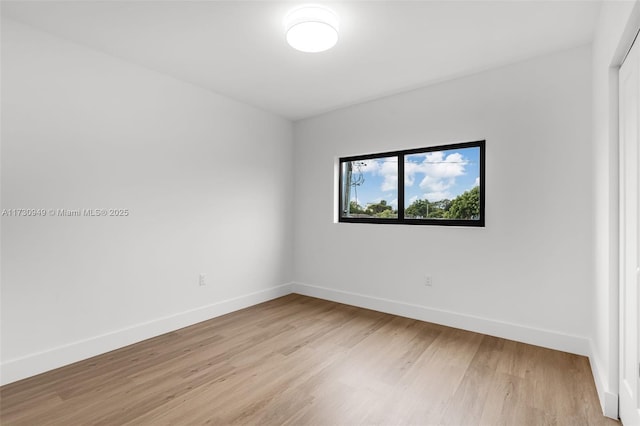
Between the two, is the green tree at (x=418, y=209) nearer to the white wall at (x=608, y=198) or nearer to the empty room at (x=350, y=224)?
the empty room at (x=350, y=224)

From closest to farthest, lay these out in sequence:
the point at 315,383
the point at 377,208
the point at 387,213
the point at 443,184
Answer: the point at 315,383 < the point at 443,184 < the point at 387,213 < the point at 377,208

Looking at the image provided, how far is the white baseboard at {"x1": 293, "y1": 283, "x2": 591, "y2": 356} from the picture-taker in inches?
102

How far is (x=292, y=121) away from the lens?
4.62 meters

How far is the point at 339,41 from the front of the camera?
2480mm

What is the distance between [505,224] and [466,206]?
425 millimetres

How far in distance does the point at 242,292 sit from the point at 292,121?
2.53 m

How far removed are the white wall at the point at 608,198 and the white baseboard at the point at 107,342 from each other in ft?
10.9

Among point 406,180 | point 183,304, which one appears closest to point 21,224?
point 183,304

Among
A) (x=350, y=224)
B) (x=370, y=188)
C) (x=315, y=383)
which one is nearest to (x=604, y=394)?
(x=315, y=383)

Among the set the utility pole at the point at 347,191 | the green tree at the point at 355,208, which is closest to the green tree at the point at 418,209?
the green tree at the point at 355,208

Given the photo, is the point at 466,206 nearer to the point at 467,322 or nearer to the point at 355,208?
the point at 467,322

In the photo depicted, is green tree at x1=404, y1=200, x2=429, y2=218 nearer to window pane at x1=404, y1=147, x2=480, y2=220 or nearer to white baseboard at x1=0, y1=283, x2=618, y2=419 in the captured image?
window pane at x1=404, y1=147, x2=480, y2=220

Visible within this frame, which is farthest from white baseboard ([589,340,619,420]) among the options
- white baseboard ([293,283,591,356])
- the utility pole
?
the utility pole

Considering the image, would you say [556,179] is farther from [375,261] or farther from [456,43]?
[375,261]
